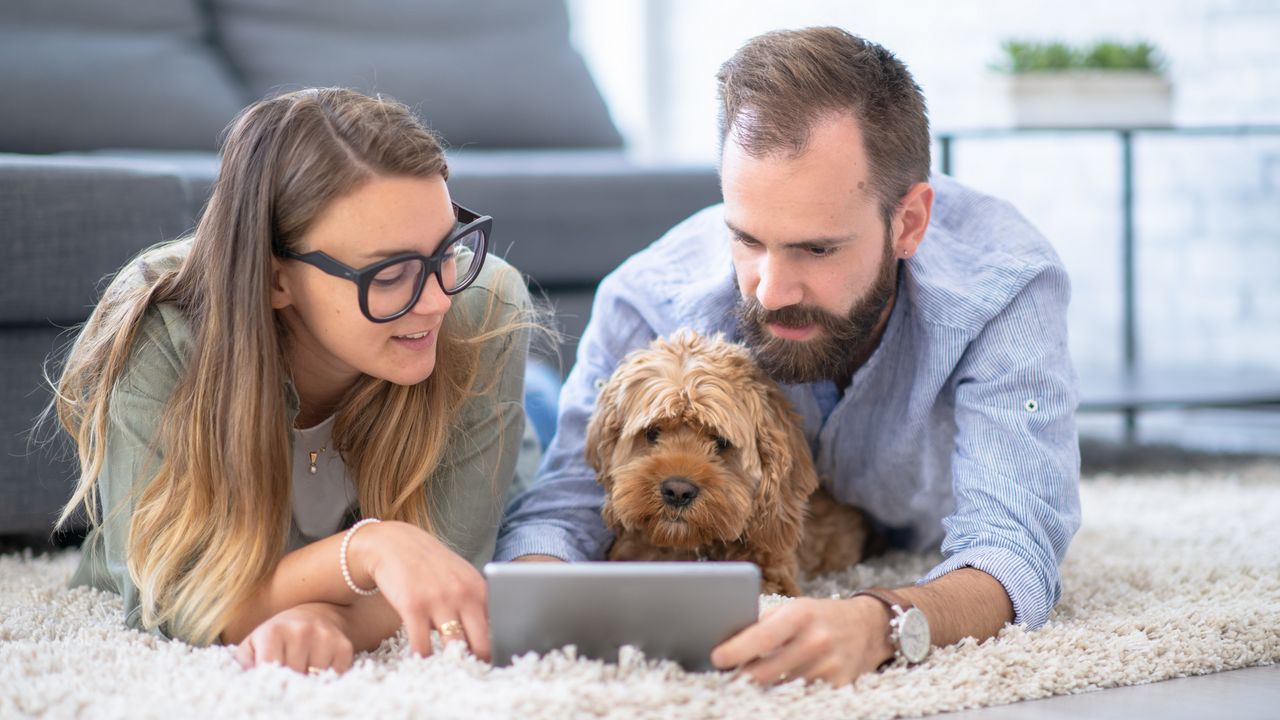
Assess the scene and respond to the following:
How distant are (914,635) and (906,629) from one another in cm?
2

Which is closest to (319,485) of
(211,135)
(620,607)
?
(620,607)

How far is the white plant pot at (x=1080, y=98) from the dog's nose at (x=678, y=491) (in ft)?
6.14

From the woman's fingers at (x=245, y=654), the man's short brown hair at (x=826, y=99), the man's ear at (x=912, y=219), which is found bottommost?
the woman's fingers at (x=245, y=654)

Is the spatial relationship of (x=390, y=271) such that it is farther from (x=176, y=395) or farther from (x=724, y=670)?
(x=724, y=670)

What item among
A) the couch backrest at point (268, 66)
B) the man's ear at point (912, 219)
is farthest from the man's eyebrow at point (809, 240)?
the couch backrest at point (268, 66)

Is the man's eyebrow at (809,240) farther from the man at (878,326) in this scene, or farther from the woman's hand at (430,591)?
the woman's hand at (430,591)

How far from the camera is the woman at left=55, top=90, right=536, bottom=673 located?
144 cm

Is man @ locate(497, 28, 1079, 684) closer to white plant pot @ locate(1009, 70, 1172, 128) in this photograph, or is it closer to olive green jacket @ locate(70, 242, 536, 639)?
olive green jacket @ locate(70, 242, 536, 639)

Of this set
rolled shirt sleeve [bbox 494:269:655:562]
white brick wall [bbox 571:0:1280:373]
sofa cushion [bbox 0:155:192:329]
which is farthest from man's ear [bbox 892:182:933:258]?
white brick wall [bbox 571:0:1280:373]

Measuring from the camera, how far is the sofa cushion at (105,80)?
288 cm

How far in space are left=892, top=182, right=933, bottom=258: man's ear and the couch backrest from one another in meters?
1.53

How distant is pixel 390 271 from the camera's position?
148 centimetres

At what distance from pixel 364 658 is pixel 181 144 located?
6.52 ft

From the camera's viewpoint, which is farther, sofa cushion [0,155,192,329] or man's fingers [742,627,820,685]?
sofa cushion [0,155,192,329]
